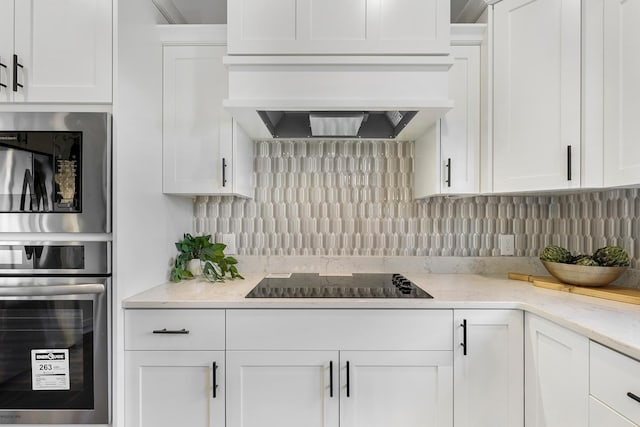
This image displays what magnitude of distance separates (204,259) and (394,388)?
114 centimetres

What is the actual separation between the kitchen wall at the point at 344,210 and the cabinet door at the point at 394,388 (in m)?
0.79

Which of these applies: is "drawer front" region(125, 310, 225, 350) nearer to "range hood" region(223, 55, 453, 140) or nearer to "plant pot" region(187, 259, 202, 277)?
"plant pot" region(187, 259, 202, 277)

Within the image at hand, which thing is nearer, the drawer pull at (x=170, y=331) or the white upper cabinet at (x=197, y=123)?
the drawer pull at (x=170, y=331)

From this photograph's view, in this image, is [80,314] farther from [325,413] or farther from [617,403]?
[617,403]

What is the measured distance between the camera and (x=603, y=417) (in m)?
1.09

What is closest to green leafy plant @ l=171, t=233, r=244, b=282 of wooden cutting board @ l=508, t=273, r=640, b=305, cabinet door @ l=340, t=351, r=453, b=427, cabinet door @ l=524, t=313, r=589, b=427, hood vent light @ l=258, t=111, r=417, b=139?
hood vent light @ l=258, t=111, r=417, b=139

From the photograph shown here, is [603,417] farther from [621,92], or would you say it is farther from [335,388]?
[621,92]

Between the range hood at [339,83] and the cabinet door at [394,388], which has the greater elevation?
the range hood at [339,83]

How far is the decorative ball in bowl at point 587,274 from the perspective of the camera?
5.33 ft

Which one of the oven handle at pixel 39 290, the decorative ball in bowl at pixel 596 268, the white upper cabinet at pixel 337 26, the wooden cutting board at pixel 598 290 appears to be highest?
the white upper cabinet at pixel 337 26

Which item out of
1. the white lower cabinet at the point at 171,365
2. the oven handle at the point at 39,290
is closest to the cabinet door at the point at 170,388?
the white lower cabinet at the point at 171,365

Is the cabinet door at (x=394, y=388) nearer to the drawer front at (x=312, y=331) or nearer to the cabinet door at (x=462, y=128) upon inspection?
the drawer front at (x=312, y=331)

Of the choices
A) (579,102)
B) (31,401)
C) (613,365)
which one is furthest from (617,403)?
(31,401)

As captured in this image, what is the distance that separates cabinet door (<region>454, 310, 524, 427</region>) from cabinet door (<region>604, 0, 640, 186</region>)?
67 centimetres
